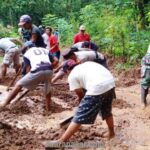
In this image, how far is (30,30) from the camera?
8.89 metres

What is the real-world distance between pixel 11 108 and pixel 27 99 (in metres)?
0.77

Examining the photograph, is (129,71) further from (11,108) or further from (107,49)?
(11,108)

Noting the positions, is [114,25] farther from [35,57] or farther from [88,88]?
[88,88]

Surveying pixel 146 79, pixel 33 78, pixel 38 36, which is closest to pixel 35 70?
pixel 33 78

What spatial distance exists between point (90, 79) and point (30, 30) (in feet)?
11.5

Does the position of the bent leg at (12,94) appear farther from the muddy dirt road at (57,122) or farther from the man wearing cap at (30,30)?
the man wearing cap at (30,30)

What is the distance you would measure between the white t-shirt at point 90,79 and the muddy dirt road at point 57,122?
0.90m

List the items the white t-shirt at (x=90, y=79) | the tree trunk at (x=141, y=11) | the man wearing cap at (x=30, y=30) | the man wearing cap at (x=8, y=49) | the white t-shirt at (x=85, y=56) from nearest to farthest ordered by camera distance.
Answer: the white t-shirt at (x=90, y=79), the white t-shirt at (x=85, y=56), the man wearing cap at (x=30, y=30), the man wearing cap at (x=8, y=49), the tree trunk at (x=141, y=11)

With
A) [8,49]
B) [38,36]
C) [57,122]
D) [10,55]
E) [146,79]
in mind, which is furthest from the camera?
[10,55]

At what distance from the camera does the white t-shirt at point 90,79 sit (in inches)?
226

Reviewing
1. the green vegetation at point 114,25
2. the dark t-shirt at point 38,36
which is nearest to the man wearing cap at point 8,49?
the dark t-shirt at point 38,36

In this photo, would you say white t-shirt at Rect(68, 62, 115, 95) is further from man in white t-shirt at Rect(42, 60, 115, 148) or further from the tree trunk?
the tree trunk

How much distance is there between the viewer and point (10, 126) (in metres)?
6.72

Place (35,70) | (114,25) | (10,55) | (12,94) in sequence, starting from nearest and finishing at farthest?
(35,70) < (12,94) < (10,55) < (114,25)
